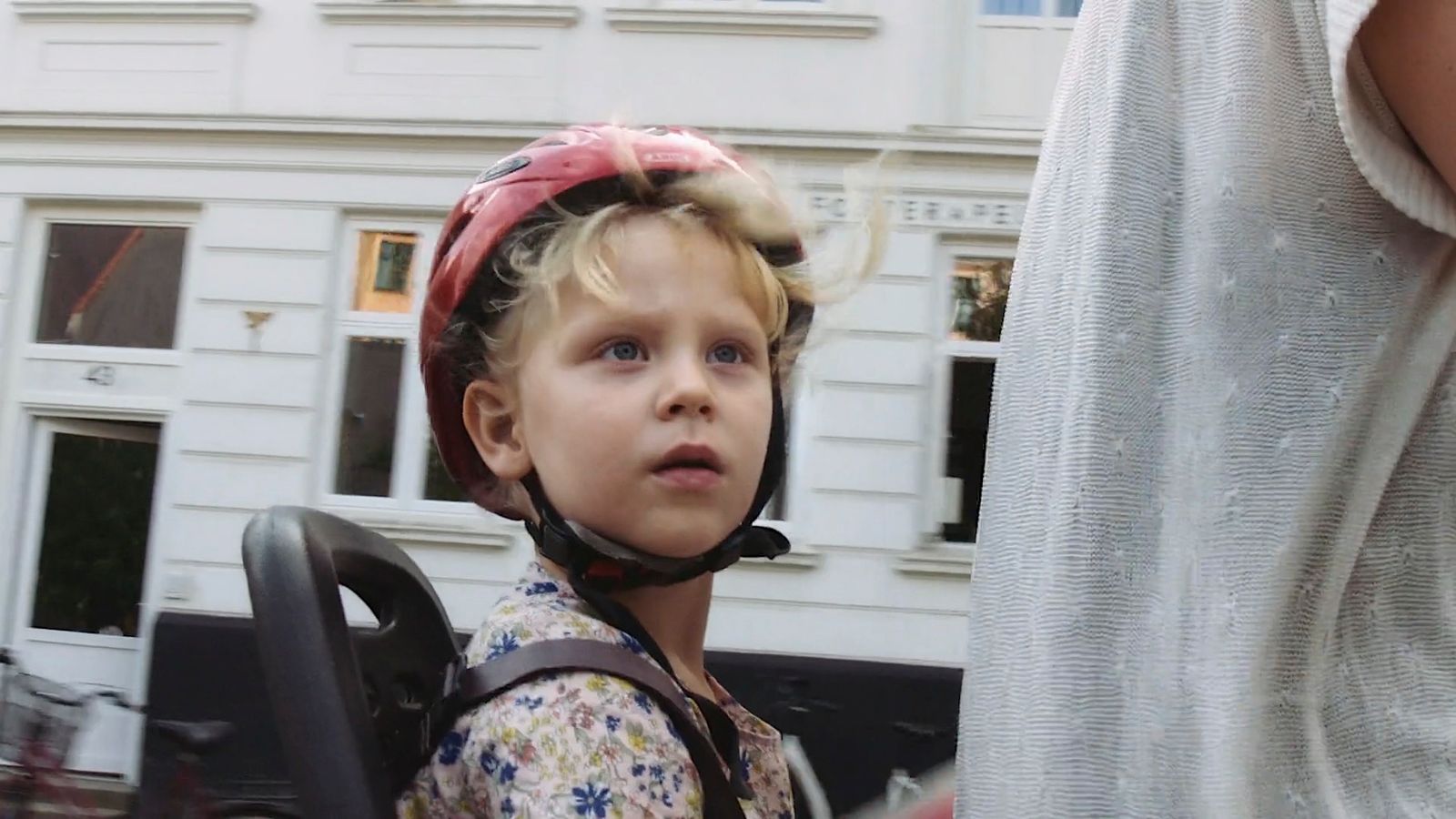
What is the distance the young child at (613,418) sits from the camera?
106cm

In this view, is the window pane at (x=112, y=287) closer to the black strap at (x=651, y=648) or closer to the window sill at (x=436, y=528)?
the window sill at (x=436, y=528)

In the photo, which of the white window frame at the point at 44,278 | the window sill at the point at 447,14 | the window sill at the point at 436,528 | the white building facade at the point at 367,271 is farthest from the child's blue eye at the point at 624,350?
the white window frame at the point at 44,278

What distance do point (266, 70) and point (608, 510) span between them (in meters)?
7.94

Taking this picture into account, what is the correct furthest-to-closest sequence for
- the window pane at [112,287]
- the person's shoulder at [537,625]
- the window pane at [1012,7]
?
the window pane at [112,287], the window pane at [1012,7], the person's shoulder at [537,625]

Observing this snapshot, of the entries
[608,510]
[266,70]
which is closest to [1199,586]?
[608,510]

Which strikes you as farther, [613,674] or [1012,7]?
[1012,7]

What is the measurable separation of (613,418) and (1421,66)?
681mm

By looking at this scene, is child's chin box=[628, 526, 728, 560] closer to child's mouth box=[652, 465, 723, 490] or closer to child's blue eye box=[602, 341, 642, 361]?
child's mouth box=[652, 465, 723, 490]

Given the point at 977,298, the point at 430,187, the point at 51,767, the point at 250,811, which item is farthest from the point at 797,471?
the point at 51,767

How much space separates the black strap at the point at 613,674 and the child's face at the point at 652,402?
15cm

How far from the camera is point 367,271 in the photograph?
8273 millimetres

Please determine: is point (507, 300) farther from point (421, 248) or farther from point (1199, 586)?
point (421, 248)

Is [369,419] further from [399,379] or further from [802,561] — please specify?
[802,561]

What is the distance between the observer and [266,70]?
834cm
